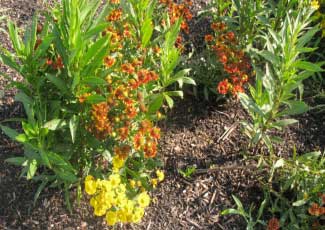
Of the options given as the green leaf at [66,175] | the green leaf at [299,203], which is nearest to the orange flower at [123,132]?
the green leaf at [66,175]

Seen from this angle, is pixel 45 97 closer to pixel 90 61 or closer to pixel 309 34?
pixel 90 61

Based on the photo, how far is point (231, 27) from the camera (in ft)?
12.3

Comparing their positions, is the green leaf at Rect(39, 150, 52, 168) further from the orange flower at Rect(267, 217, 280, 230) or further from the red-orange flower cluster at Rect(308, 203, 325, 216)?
the red-orange flower cluster at Rect(308, 203, 325, 216)

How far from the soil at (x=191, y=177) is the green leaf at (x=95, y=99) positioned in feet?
2.56

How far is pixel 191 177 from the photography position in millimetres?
3244

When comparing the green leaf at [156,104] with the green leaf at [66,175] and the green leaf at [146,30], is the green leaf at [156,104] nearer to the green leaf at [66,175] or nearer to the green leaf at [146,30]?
the green leaf at [146,30]

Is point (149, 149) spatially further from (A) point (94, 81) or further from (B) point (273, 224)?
(B) point (273, 224)

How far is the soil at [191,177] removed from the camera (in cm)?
300

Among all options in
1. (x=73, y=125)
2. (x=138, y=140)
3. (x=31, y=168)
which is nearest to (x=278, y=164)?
(x=138, y=140)

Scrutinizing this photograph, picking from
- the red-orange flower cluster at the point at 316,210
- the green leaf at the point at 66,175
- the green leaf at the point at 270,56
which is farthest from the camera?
the green leaf at the point at 270,56

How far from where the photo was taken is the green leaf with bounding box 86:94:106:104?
2.57 m

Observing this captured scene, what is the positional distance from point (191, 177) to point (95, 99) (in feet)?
3.42

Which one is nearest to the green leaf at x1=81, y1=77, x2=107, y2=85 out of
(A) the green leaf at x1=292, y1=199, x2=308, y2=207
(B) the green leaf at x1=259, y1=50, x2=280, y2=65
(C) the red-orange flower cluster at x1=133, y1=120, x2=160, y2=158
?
(C) the red-orange flower cluster at x1=133, y1=120, x2=160, y2=158

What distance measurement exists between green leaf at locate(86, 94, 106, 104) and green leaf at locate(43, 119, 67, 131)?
0.69ft
